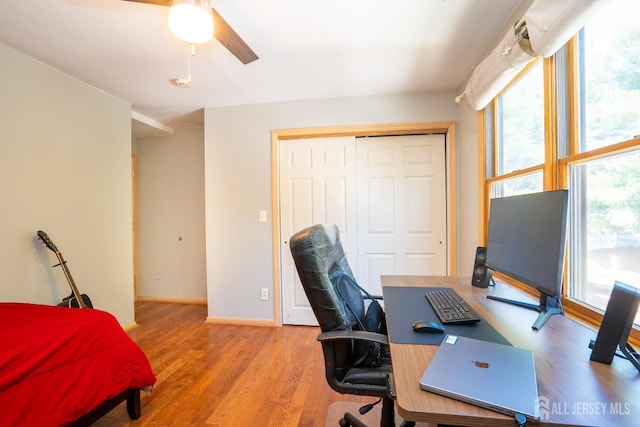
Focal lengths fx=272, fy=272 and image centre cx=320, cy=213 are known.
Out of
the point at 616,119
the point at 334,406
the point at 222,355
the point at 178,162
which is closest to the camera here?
the point at 616,119

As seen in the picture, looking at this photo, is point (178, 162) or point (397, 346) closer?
point (397, 346)

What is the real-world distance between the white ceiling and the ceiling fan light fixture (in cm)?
47

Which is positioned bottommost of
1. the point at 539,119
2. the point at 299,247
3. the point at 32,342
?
the point at 32,342

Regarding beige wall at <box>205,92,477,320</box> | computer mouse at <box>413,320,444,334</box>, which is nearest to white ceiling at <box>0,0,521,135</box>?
beige wall at <box>205,92,477,320</box>

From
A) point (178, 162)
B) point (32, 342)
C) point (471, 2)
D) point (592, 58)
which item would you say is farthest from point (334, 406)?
point (178, 162)

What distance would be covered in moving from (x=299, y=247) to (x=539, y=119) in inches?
60.2

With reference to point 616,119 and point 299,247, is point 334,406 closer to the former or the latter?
point 299,247

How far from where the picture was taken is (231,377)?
2045 millimetres

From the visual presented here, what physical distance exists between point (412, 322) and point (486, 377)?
41cm

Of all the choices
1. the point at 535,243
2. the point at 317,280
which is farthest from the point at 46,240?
the point at 535,243

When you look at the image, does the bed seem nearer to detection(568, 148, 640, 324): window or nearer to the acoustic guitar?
the acoustic guitar

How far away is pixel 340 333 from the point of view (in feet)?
3.56

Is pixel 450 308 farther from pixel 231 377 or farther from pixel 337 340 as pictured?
pixel 231 377

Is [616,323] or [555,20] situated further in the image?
[555,20]
